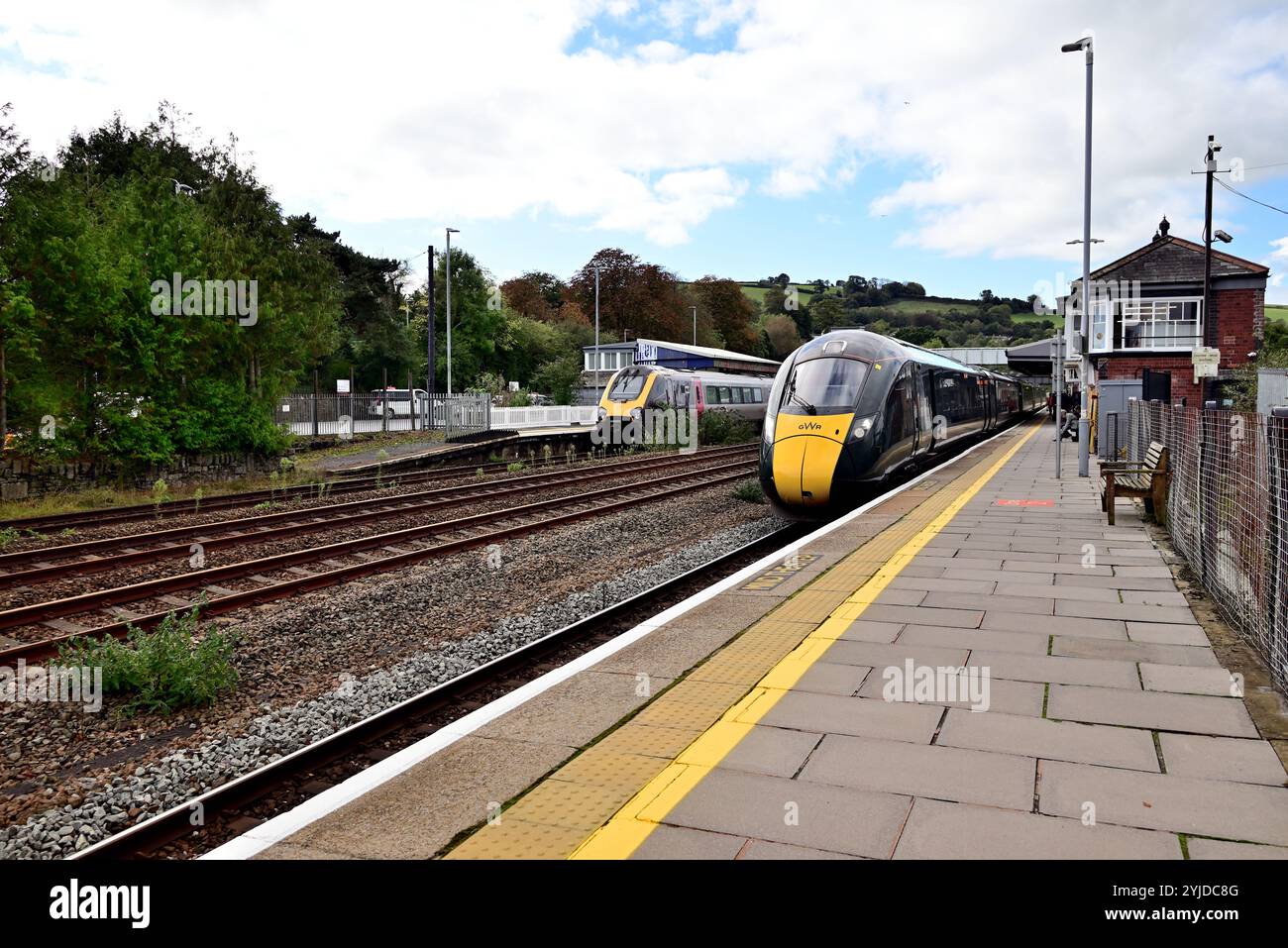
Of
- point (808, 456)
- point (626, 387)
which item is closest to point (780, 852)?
point (808, 456)

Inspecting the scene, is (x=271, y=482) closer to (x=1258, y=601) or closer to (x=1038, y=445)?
(x=1258, y=601)

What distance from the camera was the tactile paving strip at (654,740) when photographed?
352 cm

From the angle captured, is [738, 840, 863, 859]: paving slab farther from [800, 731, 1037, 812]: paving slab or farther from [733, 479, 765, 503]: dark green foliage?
[733, 479, 765, 503]: dark green foliage

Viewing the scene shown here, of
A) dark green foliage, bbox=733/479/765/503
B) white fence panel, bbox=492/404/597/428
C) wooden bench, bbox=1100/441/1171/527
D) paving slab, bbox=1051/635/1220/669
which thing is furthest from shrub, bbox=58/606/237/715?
white fence panel, bbox=492/404/597/428

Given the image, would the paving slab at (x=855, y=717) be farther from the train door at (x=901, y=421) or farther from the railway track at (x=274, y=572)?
the train door at (x=901, y=421)

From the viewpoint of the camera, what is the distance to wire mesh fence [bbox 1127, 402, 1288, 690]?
17.4 feet

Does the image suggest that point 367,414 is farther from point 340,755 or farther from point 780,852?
point 780,852

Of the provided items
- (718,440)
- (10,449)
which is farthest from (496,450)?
(10,449)

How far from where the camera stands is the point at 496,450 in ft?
94.7

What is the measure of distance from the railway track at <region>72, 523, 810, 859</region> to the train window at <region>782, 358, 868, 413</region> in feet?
20.1

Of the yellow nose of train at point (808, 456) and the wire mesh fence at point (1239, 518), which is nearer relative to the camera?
the wire mesh fence at point (1239, 518)

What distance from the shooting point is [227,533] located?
13633 mm

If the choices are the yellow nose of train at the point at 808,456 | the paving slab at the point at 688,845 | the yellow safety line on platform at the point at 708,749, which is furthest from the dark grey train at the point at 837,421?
the paving slab at the point at 688,845

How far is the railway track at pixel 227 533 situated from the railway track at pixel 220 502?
1.77 metres
